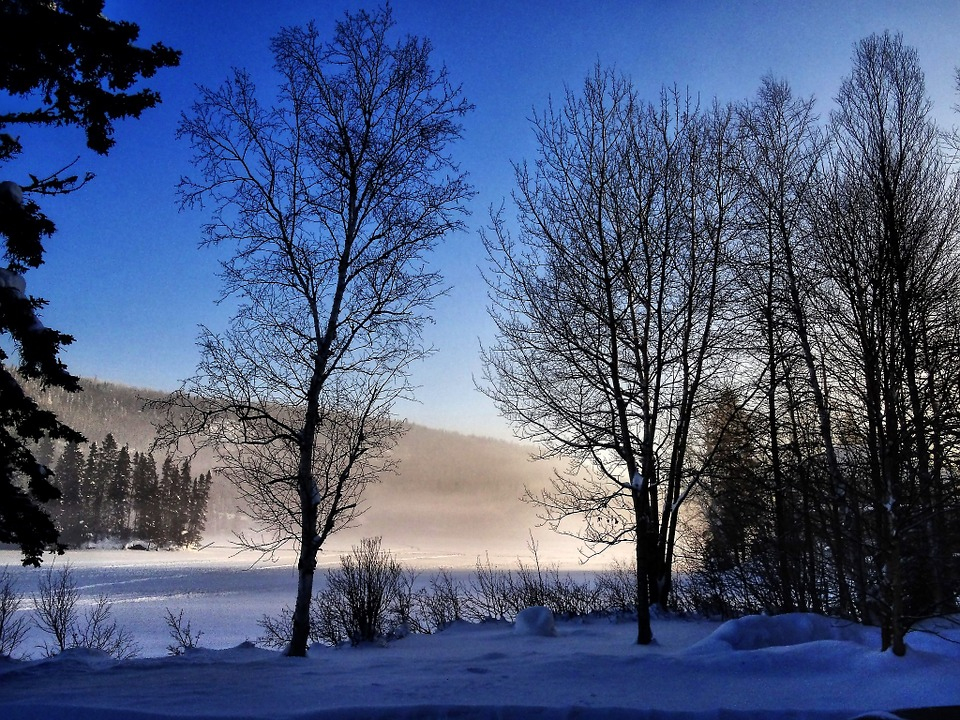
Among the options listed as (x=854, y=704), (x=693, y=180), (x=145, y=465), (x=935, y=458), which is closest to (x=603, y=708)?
(x=854, y=704)

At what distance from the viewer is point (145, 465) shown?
78000 mm

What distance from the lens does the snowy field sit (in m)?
5.38

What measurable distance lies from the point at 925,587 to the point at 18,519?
544 inches

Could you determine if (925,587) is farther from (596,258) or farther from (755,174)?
(755,174)

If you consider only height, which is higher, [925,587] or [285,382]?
[285,382]

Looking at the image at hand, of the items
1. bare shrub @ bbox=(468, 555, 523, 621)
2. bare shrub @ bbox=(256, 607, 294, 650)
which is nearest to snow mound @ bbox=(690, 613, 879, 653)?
bare shrub @ bbox=(468, 555, 523, 621)

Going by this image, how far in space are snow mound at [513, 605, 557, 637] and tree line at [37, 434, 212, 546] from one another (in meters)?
67.8

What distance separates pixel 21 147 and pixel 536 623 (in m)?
11.0

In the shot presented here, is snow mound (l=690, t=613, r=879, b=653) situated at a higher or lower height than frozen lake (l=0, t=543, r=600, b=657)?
higher

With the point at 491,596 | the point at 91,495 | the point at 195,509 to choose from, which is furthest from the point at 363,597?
the point at 195,509

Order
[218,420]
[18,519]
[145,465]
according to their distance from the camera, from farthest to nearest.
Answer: [145,465] → [218,420] → [18,519]

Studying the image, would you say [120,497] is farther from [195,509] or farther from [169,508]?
[195,509]

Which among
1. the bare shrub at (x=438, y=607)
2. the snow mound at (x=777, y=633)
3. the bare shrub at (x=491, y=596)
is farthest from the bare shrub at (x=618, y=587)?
the snow mound at (x=777, y=633)

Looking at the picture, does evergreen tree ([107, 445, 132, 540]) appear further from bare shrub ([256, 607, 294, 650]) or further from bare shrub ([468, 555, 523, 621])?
bare shrub ([468, 555, 523, 621])
